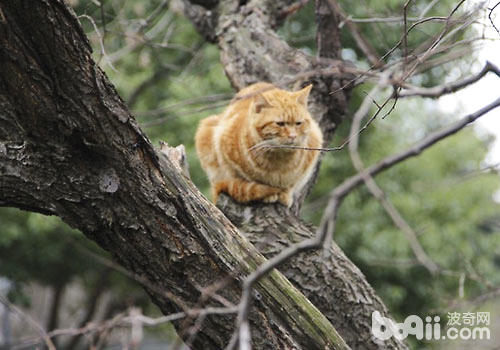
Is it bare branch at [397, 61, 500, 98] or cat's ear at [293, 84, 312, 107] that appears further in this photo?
cat's ear at [293, 84, 312, 107]

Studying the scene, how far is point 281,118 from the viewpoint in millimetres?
3420

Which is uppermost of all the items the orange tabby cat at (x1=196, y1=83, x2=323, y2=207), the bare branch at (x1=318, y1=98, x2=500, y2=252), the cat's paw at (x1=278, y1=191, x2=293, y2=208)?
the orange tabby cat at (x1=196, y1=83, x2=323, y2=207)

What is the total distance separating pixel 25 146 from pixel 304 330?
1218 millimetres

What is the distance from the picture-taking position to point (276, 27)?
13.1 feet

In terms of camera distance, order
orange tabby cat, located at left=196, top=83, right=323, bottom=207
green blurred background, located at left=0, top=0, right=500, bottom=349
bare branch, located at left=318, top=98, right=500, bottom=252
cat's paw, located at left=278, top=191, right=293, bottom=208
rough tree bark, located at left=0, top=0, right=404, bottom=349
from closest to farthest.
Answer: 1. bare branch, located at left=318, top=98, right=500, bottom=252
2. rough tree bark, located at left=0, top=0, right=404, bottom=349
3. cat's paw, located at left=278, top=191, right=293, bottom=208
4. orange tabby cat, located at left=196, top=83, right=323, bottom=207
5. green blurred background, located at left=0, top=0, right=500, bottom=349

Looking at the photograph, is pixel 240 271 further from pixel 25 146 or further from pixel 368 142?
pixel 368 142

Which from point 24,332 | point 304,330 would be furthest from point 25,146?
→ point 24,332

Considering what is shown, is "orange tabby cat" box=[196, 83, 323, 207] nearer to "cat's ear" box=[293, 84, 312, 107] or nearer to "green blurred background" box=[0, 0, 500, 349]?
"cat's ear" box=[293, 84, 312, 107]

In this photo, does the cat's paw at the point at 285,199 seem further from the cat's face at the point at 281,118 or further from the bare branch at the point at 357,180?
the bare branch at the point at 357,180

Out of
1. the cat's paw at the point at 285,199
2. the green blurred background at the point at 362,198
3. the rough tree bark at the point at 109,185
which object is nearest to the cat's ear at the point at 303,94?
the cat's paw at the point at 285,199

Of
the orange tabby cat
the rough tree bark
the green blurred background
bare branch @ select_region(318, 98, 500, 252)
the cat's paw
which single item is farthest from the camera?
the green blurred background

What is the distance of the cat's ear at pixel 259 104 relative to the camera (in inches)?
135

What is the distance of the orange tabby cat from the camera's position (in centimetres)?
338

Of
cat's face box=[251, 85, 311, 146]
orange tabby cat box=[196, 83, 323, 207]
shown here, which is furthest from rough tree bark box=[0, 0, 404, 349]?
cat's face box=[251, 85, 311, 146]
